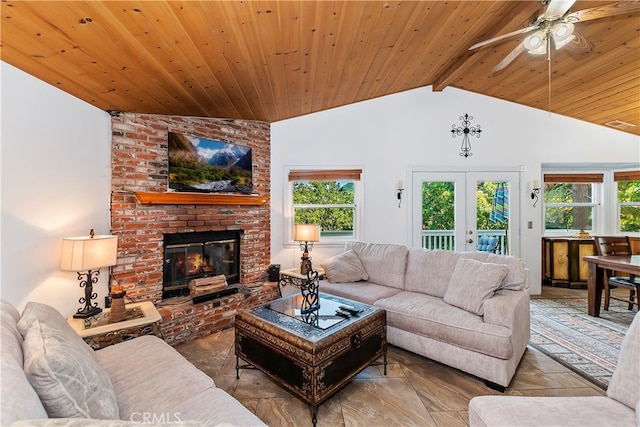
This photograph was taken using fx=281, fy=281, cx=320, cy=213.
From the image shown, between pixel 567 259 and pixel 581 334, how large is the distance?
2.28 m

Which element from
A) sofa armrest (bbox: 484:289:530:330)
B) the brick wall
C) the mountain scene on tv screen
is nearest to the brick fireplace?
the brick wall

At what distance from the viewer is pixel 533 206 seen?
14.8ft

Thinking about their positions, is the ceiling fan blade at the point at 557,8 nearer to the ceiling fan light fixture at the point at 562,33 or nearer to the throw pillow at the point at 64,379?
the ceiling fan light fixture at the point at 562,33

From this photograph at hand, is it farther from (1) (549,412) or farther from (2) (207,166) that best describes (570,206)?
(2) (207,166)

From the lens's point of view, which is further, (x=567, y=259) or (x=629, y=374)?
(x=567, y=259)

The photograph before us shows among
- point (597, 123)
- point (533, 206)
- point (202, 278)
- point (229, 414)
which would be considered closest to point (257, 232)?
point (202, 278)

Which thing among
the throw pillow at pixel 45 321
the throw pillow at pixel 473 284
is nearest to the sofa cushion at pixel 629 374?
the throw pillow at pixel 473 284

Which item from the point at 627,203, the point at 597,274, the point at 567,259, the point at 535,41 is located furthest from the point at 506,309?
the point at 627,203

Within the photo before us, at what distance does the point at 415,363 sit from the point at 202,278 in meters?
2.46

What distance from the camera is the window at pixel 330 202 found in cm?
443

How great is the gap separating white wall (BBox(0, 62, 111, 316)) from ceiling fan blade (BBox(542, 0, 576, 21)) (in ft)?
11.8

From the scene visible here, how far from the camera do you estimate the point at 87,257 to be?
214cm

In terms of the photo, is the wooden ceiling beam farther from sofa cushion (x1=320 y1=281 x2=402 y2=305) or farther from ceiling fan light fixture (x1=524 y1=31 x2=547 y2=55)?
sofa cushion (x1=320 y1=281 x2=402 y2=305)

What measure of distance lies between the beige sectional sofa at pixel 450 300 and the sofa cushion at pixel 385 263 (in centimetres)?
1
